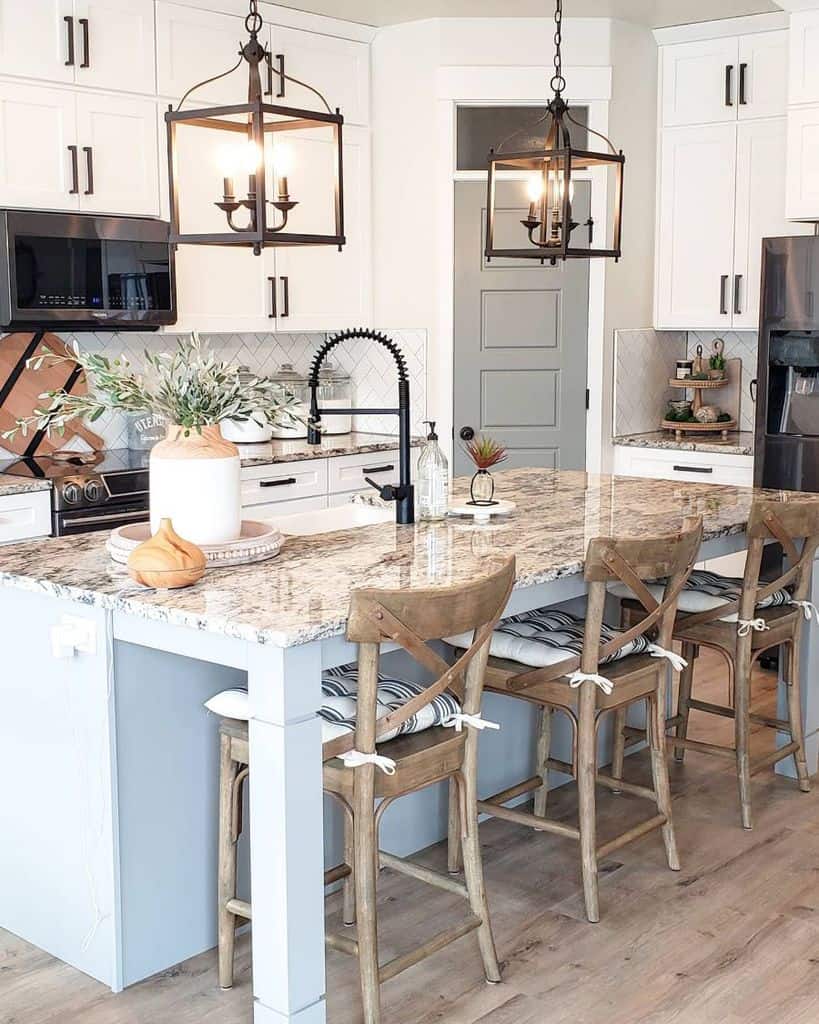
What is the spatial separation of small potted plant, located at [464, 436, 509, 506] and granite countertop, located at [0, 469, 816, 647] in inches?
4.5

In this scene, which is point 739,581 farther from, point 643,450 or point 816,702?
point 643,450

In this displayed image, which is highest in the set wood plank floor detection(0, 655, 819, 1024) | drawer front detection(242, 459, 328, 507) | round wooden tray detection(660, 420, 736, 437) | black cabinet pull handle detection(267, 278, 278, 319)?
black cabinet pull handle detection(267, 278, 278, 319)

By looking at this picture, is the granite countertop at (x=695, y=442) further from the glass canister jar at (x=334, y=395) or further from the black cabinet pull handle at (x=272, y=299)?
the black cabinet pull handle at (x=272, y=299)

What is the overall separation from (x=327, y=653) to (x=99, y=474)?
7.84ft

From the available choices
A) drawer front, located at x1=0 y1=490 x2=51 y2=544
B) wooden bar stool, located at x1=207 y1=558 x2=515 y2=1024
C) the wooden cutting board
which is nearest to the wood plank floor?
wooden bar stool, located at x1=207 y1=558 x2=515 y2=1024

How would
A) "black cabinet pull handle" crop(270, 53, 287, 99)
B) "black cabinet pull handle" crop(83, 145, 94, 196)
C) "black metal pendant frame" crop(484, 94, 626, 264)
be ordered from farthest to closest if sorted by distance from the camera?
"black cabinet pull handle" crop(270, 53, 287, 99)
"black cabinet pull handle" crop(83, 145, 94, 196)
"black metal pendant frame" crop(484, 94, 626, 264)

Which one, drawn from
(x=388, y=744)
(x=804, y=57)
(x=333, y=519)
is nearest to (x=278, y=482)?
(x=333, y=519)

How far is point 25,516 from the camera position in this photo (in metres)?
4.37

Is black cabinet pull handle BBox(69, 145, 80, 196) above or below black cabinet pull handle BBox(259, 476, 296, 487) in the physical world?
above

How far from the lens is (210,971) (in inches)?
114

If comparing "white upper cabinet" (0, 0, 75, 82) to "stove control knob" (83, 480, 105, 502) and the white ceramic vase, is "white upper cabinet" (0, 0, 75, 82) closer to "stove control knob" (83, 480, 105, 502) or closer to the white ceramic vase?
"stove control knob" (83, 480, 105, 502)

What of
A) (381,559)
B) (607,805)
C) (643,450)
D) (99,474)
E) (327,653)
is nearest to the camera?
(327,653)

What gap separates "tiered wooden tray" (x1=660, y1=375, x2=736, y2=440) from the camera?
6148 millimetres

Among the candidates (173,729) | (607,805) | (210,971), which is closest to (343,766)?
(173,729)
